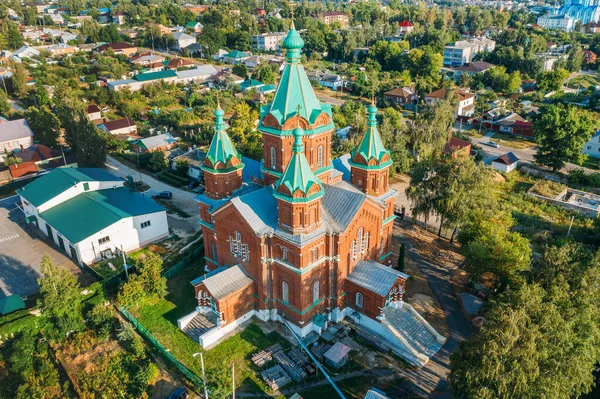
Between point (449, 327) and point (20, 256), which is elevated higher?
point (20, 256)

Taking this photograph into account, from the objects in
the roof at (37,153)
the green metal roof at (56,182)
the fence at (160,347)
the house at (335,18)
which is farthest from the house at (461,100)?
the house at (335,18)

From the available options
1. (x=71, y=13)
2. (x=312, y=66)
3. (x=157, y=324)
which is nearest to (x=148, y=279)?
(x=157, y=324)

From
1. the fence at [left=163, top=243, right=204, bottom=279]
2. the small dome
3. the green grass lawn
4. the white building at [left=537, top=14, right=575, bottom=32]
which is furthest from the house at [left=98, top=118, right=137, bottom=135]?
the white building at [left=537, top=14, right=575, bottom=32]

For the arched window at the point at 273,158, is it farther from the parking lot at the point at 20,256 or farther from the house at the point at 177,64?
the house at the point at 177,64

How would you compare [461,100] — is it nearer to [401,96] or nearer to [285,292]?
[401,96]

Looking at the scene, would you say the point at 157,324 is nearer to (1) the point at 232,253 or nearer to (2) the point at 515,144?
(1) the point at 232,253

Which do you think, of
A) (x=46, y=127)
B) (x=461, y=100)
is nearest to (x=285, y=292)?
(x=46, y=127)
